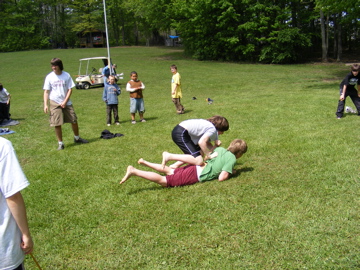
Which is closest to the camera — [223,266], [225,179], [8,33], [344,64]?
[223,266]

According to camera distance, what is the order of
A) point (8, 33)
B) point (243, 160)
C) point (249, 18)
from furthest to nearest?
point (8, 33), point (249, 18), point (243, 160)

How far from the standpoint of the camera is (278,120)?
9.49m

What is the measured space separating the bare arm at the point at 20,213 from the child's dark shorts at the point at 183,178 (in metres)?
3.11

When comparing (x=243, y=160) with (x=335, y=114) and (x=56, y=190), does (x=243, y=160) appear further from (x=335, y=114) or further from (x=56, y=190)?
(x=335, y=114)

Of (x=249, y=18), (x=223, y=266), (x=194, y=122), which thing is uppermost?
(x=249, y=18)

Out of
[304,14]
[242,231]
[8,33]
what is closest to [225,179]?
[242,231]

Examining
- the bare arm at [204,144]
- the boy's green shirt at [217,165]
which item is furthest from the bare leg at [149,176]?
the bare arm at [204,144]

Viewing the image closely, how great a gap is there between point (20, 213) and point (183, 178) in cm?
333

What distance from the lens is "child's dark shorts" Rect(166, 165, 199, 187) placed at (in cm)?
524

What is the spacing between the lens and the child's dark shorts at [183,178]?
5238mm

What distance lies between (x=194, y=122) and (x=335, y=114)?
5.88 meters

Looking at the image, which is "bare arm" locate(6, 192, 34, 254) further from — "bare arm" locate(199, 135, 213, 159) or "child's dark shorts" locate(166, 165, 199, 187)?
"bare arm" locate(199, 135, 213, 159)

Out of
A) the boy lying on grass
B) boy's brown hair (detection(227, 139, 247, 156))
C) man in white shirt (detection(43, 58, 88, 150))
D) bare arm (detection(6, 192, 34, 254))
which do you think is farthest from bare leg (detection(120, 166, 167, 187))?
man in white shirt (detection(43, 58, 88, 150))

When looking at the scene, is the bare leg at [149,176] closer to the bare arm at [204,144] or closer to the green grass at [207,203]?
the green grass at [207,203]
